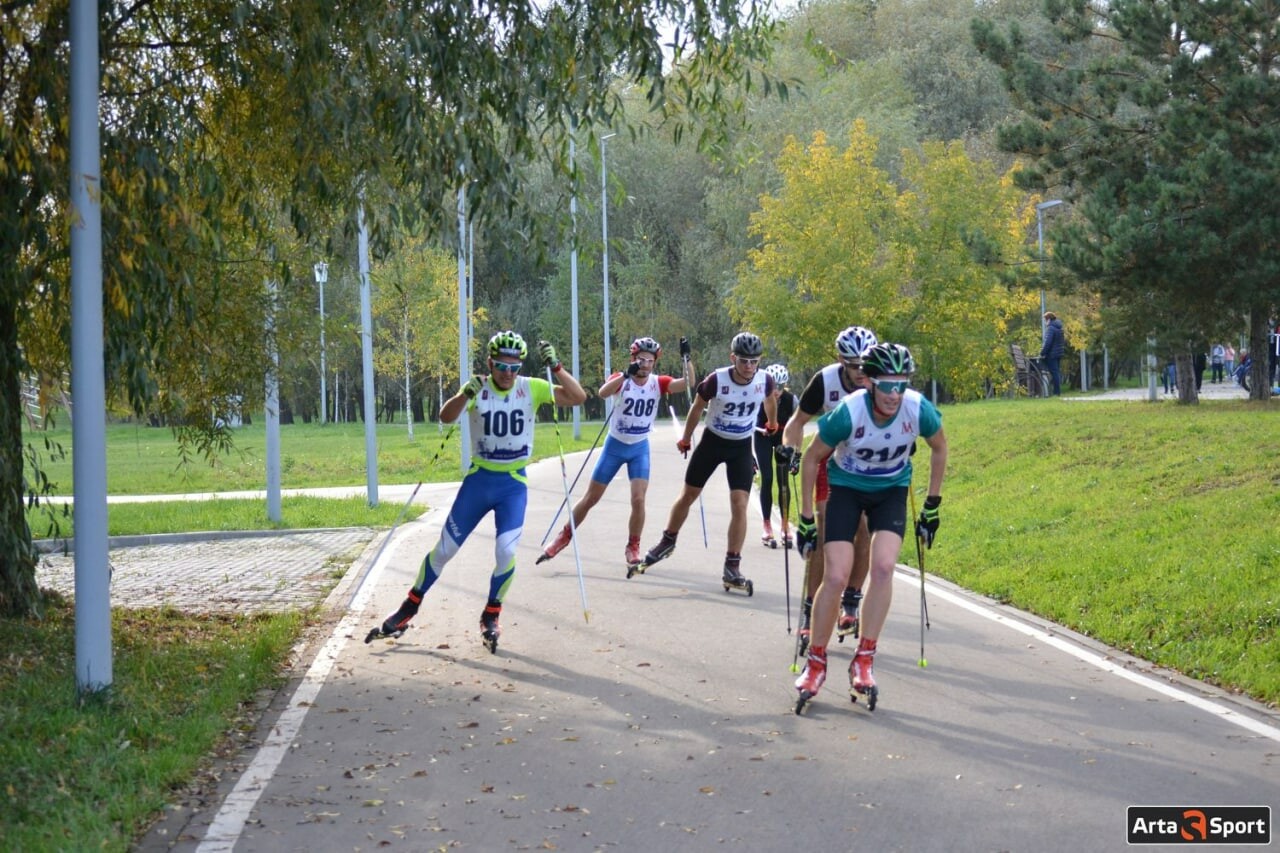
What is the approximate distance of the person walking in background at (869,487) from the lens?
766 cm

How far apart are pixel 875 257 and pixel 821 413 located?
32.5 metres

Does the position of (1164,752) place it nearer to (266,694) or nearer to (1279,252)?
(266,694)

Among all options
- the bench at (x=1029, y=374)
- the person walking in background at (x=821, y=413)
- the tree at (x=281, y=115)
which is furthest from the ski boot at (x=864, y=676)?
the bench at (x=1029, y=374)

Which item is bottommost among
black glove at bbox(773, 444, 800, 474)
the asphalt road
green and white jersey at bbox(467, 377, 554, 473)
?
the asphalt road

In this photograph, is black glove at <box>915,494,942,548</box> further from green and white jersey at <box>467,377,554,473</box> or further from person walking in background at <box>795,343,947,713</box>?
green and white jersey at <box>467,377,554,473</box>

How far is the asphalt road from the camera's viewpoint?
224 inches

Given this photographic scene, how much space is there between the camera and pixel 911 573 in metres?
13.6

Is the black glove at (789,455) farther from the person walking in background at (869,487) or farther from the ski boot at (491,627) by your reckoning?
the ski boot at (491,627)

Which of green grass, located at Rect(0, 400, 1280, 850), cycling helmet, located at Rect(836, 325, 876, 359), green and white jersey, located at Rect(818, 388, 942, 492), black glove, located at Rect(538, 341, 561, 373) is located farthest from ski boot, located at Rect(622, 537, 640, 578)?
green and white jersey, located at Rect(818, 388, 942, 492)

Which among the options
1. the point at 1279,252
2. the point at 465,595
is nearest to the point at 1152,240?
the point at 1279,252

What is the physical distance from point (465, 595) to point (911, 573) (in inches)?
162

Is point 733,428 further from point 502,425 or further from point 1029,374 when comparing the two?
point 1029,374

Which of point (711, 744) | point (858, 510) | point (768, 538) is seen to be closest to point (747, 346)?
point (858, 510)

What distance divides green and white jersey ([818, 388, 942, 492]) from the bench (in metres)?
29.7
